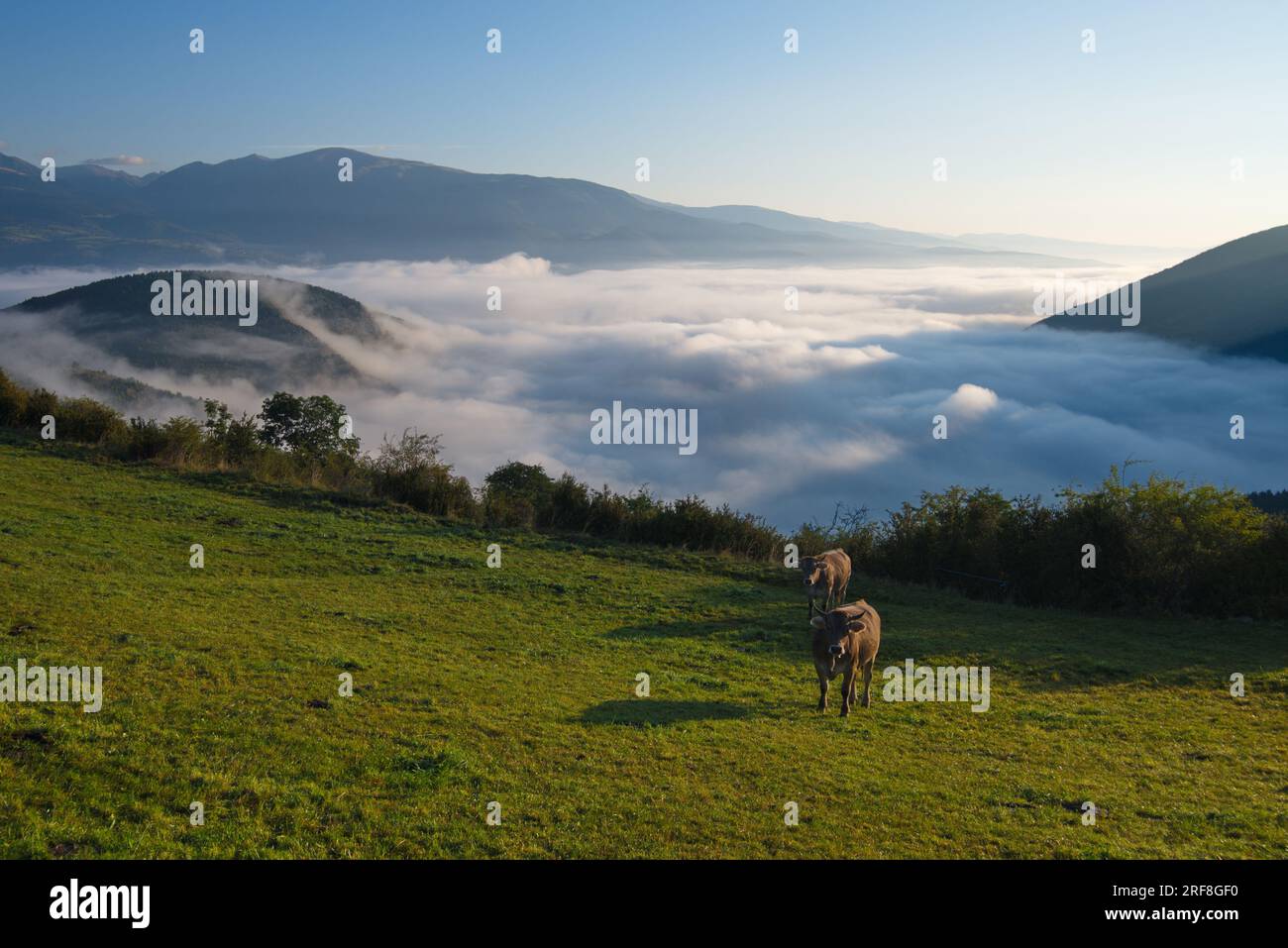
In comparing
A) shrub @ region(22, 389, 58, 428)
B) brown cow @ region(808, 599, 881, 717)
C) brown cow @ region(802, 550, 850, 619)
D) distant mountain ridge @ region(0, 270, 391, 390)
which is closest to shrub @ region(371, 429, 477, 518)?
shrub @ region(22, 389, 58, 428)

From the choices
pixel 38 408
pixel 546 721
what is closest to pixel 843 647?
pixel 546 721

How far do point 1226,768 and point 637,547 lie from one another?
17.3 meters

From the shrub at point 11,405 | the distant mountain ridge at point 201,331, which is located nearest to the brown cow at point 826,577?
the shrub at point 11,405

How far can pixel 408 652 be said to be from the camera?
44.9 feet

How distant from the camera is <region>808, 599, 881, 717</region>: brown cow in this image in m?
12.1

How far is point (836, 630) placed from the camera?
12070mm

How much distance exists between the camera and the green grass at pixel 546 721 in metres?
Result: 7.54

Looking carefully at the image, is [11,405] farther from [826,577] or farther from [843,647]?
[843,647]

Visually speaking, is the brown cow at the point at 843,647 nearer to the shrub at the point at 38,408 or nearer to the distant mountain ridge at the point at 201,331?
the shrub at the point at 38,408

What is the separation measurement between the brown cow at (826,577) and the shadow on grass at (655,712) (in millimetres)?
5883

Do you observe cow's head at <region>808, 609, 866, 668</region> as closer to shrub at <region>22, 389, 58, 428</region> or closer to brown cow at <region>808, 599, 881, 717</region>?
brown cow at <region>808, 599, 881, 717</region>

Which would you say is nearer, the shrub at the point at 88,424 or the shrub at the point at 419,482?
the shrub at the point at 419,482
